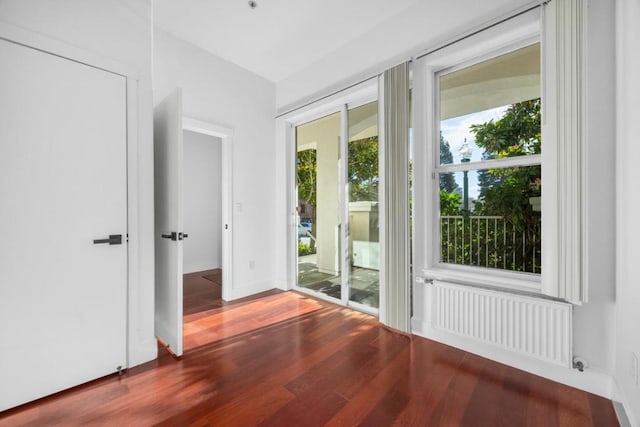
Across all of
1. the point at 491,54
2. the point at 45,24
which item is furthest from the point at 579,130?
the point at 45,24

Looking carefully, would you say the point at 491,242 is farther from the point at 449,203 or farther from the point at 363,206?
the point at 363,206

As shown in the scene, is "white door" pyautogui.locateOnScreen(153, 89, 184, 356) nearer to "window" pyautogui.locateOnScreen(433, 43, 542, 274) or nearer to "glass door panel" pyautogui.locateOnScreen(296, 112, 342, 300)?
"glass door panel" pyautogui.locateOnScreen(296, 112, 342, 300)

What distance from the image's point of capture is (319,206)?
367cm

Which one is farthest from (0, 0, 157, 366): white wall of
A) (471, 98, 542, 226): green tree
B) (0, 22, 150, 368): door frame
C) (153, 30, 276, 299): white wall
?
(471, 98, 542, 226): green tree

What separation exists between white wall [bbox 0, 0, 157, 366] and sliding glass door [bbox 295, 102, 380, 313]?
200 centimetres

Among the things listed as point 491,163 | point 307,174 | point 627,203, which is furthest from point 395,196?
point 307,174

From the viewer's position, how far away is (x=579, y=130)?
1667mm

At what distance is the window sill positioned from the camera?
194 cm

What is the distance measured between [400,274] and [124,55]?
9.32ft

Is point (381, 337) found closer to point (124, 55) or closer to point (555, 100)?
point (555, 100)

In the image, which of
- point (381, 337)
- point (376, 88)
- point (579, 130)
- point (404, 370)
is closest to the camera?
point (579, 130)

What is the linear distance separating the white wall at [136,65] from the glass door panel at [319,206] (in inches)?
79.2

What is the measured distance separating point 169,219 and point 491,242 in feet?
8.70

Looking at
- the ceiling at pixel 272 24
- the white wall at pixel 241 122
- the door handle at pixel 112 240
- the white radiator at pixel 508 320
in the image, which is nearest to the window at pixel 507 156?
the white radiator at pixel 508 320
